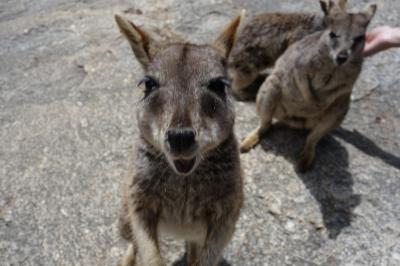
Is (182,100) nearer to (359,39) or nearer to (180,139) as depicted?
(180,139)

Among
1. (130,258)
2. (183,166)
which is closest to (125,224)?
(130,258)

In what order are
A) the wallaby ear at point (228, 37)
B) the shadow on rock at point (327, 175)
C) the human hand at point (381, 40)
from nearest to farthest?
the wallaby ear at point (228, 37)
the shadow on rock at point (327, 175)
the human hand at point (381, 40)

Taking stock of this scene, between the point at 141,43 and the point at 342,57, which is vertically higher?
the point at 141,43

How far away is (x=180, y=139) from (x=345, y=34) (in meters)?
2.74

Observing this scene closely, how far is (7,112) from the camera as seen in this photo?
5070 millimetres

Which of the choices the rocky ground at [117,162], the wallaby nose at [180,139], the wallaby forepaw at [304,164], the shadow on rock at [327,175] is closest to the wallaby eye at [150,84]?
the wallaby nose at [180,139]

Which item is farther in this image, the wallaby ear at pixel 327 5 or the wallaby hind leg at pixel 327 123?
the wallaby ear at pixel 327 5

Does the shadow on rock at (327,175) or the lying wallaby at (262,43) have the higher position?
the lying wallaby at (262,43)

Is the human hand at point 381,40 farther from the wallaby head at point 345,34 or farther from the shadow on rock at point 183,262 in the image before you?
the shadow on rock at point 183,262

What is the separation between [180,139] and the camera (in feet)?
8.02

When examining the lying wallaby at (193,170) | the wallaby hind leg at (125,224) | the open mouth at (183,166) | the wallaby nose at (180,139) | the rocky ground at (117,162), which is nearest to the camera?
the wallaby nose at (180,139)

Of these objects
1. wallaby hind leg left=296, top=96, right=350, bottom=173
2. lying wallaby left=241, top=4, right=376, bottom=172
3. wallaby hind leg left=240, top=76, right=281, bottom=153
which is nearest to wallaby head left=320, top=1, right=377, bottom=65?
lying wallaby left=241, top=4, right=376, bottom=172

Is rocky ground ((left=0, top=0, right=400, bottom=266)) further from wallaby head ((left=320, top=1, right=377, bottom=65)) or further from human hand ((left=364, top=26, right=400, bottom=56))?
wallaby head ((left=320, top=1, right=377, bottom=65))

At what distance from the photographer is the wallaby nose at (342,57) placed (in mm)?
4431
